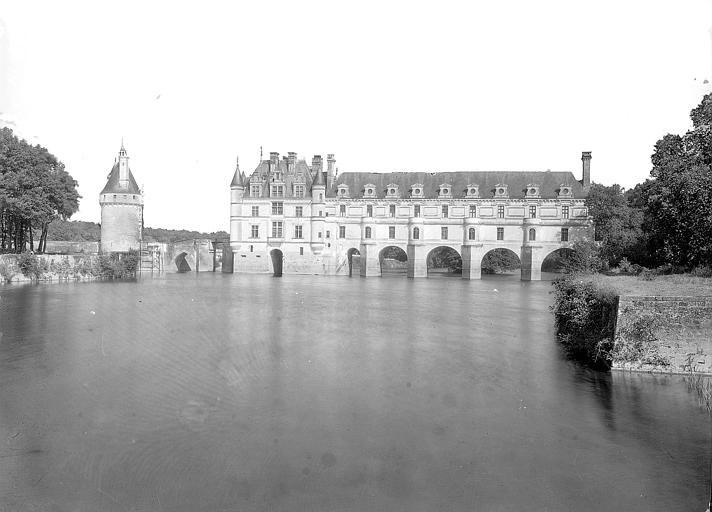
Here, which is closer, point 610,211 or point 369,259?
point 610,211

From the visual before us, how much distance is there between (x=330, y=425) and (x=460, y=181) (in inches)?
1910

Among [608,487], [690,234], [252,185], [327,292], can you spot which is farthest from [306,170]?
[608,487]

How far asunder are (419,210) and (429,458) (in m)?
47.3

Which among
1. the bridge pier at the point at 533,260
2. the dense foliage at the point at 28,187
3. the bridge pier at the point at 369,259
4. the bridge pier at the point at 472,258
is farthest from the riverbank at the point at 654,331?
the bridge pier at the point at 369,259

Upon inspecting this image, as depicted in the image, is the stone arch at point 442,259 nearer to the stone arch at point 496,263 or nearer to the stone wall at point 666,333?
the stone arch at point 496,263

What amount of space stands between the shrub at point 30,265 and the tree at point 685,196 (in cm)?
4101

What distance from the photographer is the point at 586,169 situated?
54.9 meters

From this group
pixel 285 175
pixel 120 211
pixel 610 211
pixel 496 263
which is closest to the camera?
pixel 610 211

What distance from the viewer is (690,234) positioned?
20625 mm

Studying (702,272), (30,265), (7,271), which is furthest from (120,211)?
(702,272)

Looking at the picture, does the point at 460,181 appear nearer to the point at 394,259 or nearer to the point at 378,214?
the point at 378,214

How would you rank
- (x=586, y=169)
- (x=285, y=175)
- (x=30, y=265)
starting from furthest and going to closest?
(x=285, y=175), (x=586, y=169), (x=30, y=265)

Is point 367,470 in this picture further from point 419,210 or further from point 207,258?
point 207,258

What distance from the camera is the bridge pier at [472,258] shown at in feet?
180
